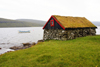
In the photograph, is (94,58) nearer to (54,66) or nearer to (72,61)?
(72,61)

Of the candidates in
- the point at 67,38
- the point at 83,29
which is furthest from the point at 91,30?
the point at 67,38

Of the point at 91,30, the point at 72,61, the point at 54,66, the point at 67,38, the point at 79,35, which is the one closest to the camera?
the point at 54,66

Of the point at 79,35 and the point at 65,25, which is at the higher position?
the point at 65,25

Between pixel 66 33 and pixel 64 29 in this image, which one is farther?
pixel 66 33

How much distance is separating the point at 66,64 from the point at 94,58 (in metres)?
3.41

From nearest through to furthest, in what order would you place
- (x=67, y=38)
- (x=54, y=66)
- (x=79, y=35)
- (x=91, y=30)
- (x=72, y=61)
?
(x=54, y=66) < (x=72, y=61) < (x=67, y=38) < (x=79, y=35) < (x=91, y=30)

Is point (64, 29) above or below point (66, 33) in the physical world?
above

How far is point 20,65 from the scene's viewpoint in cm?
999

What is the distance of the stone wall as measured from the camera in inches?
917

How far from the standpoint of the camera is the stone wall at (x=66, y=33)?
23.3m

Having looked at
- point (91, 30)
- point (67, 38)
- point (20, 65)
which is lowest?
point (20, 65)

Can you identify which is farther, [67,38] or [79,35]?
[79,35]

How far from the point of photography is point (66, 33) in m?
23.2

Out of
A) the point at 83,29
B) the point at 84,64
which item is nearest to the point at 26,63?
the point at 84,64
